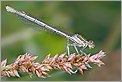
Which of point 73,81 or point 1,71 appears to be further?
point 73,81

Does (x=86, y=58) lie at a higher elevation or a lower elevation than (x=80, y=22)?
lower

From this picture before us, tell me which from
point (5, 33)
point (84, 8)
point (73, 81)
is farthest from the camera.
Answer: point (84, 8)

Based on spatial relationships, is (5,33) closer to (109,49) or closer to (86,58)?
(109,49)

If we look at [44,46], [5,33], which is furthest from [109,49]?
[5,33]

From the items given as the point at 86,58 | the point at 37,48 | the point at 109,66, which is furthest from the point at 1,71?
the point at 109,66

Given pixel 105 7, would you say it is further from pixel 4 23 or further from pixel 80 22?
pixel 4 23

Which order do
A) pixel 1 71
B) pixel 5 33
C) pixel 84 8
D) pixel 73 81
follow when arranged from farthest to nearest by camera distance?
pixel 84 8, pixel 5 33, pixel 73 81, pixel 1 71

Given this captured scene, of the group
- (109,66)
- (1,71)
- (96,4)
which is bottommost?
(1,71)
